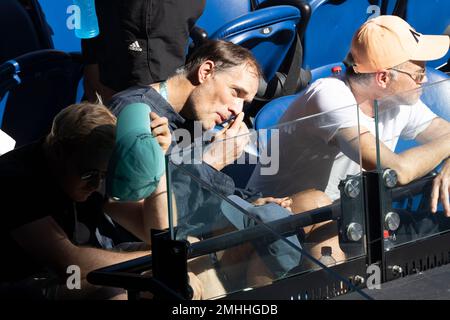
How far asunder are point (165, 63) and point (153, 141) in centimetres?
137

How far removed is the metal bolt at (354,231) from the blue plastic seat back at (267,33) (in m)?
1.81

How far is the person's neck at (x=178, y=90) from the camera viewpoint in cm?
326

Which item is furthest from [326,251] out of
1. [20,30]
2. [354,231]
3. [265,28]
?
[20,30]

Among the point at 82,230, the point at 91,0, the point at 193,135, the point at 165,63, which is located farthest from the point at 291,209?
the point at 91,0

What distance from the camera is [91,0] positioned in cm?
390

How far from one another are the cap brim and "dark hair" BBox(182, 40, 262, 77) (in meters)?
0.59

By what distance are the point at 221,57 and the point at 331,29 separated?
1589mm

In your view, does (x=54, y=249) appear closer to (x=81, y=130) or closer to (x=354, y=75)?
(x=81, y=130)

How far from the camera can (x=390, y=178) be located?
2410 millimetres

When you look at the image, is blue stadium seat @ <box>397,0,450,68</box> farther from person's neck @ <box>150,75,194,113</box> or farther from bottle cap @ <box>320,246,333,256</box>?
bottle cap @ <box>320,246,333,256</box>

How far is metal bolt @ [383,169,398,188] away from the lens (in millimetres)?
2396

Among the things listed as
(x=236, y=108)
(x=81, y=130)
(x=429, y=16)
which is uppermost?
(x=429, y=16)

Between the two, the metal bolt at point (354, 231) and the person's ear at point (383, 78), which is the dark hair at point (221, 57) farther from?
the metal bolt at point (354, 231)

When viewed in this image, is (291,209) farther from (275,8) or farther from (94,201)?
(275,8)
